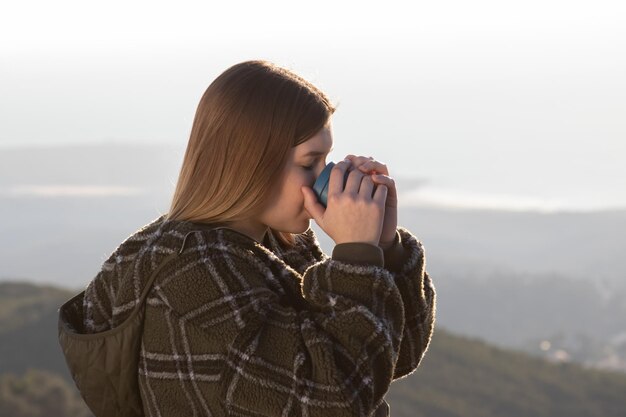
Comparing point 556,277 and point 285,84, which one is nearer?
point 285,84

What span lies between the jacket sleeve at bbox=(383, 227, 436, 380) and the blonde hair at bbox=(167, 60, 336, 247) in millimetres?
338

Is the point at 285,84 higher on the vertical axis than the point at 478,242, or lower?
higher

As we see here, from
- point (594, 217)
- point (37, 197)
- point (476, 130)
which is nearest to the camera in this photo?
point (594, 217)

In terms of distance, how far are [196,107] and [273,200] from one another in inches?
10.6

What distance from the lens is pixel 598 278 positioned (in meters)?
75.0

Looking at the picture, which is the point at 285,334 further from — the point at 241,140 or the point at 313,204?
the point at 241,140

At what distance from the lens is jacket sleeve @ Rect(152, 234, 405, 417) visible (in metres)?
1.99

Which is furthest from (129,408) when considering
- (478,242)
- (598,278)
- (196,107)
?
(478,242)

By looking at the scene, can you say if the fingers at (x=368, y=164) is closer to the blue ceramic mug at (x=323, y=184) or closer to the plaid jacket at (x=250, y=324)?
the blue ceramic mug at (x=323, y=184)

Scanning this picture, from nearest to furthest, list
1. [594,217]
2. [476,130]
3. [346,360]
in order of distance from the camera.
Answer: [346,360] < [594,217] < [476,130]

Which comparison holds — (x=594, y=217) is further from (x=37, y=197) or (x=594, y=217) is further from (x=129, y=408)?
(x=129, y=408)

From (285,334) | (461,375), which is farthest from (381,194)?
(461,375)

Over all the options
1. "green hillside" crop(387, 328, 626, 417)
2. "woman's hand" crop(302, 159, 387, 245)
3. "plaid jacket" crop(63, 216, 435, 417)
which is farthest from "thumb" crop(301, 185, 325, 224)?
→ "green hillside" crop(387, 328, 626, 417)

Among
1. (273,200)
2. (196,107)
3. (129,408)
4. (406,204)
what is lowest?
(406,204)
